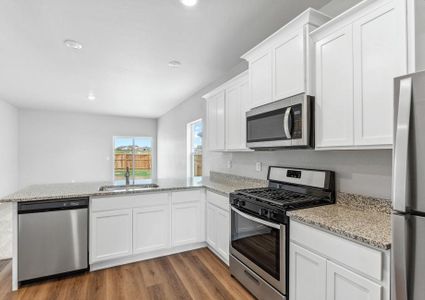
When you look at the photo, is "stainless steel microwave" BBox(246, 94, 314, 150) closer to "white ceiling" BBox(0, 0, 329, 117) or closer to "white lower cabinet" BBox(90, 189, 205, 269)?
"white ceiling" BBox(0, 0, 329, 117)

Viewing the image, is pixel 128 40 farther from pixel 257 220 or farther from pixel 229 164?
pixel 257 220

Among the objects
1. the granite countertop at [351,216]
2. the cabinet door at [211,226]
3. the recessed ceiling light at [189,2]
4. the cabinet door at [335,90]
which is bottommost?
the cabinet door at [211,226]

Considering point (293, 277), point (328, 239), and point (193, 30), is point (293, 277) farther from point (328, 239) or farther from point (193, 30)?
point (193, 30)

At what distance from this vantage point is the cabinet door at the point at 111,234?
2578 millimetres

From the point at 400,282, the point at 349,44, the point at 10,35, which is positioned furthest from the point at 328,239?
the point at 10,35

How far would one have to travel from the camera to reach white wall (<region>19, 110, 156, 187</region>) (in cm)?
697

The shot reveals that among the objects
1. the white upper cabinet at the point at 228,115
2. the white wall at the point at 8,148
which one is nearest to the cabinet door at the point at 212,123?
the white upper cabinet at the point at 228,115

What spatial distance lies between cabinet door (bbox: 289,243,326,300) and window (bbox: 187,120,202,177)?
359cm

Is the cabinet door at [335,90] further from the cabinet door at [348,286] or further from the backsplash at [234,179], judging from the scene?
the backsplash at [234,179]

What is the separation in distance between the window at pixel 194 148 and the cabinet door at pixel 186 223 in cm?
207

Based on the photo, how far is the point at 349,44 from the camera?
1606 millimetres

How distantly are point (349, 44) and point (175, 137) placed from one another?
207 inches

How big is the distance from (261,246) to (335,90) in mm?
1404

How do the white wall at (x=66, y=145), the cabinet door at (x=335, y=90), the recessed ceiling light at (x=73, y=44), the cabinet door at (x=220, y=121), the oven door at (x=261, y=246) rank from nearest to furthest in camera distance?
the cabinet door at (x=335, y=90)
the oven door at (x=261, y=246)
the recessed ceiling light at (x=73, y=44)
the cabinet door at (x=220, y=121)
the white wall at (x=66, y=145)
